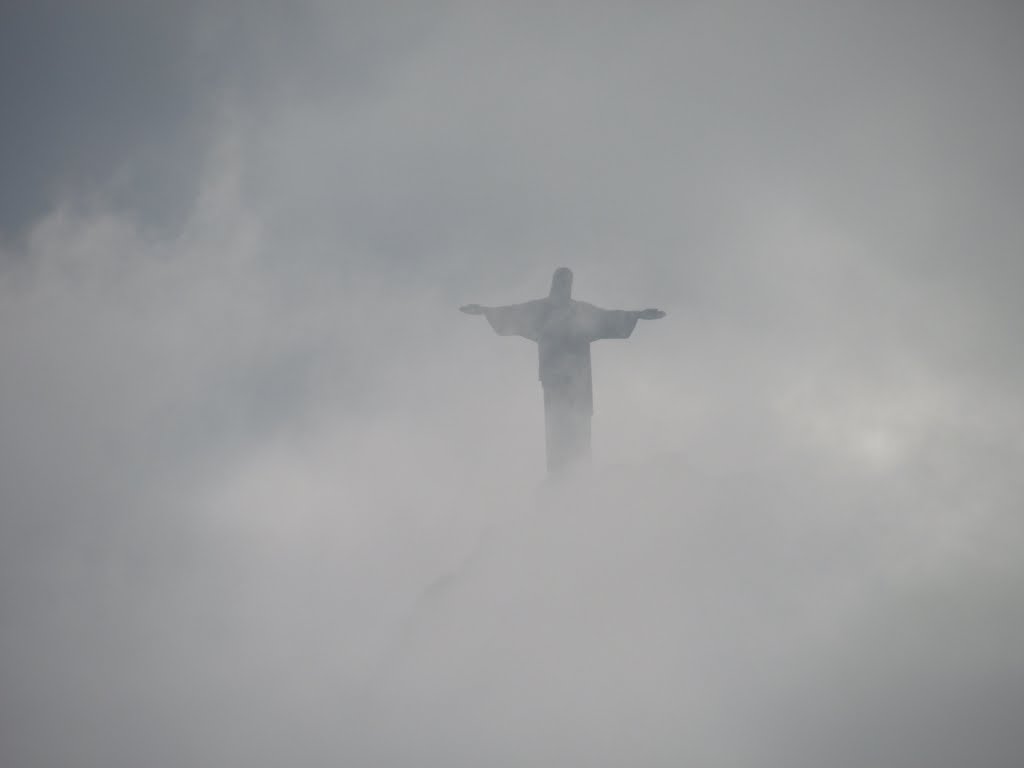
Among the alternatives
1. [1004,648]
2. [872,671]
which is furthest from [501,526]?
[1004,648]

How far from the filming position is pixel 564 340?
1388 centimetres

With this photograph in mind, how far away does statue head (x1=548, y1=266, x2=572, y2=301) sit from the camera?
1427cm

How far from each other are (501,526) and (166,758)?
805 centimetres

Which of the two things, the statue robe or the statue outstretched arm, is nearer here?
the statue robe

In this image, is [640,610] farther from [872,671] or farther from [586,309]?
[586,309]

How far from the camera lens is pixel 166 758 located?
34.4 ft

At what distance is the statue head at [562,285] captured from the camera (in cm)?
1427

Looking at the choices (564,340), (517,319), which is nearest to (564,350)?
(564,340)

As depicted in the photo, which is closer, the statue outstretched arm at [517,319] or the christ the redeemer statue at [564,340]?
the christ the redeemer statue at [564,340]

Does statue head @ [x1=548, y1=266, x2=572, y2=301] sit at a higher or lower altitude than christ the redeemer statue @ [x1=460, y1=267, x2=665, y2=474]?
higher

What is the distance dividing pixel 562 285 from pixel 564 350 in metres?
1.81

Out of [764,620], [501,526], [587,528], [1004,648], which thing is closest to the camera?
[1004,648]

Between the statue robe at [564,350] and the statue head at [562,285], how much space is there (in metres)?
0.16

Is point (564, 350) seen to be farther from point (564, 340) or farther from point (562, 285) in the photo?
point (562, 285)
